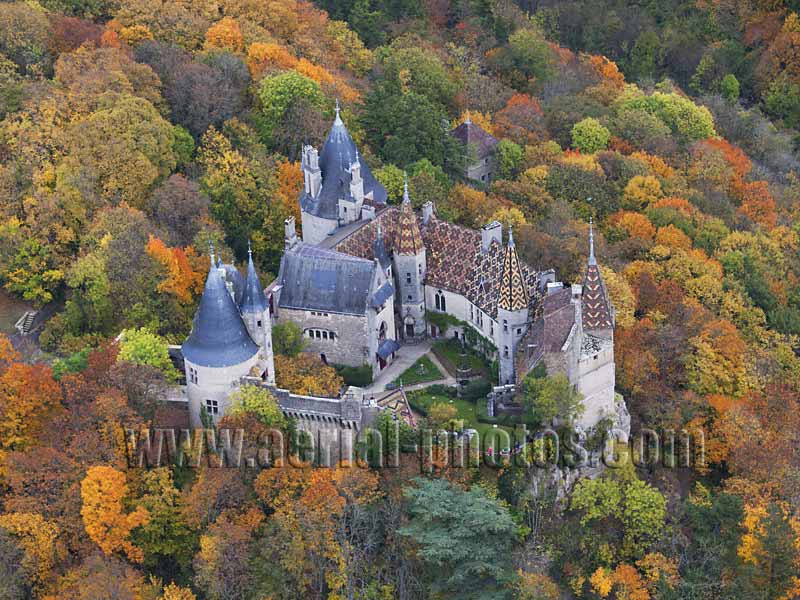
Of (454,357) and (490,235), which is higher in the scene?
(490,235)

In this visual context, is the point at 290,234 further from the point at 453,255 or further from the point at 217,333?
the point at 217,333

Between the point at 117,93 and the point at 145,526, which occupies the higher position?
the point at 117,93

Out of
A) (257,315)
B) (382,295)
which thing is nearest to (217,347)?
(257,315)

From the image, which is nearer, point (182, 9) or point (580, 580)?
point (580, 580)

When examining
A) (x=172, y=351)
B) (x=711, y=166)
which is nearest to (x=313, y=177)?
(x=172, y=351)

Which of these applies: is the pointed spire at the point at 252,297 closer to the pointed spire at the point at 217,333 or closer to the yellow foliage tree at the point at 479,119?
the pointed spire at the point at 217,333

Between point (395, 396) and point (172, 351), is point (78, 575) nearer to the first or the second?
point (172, 351)

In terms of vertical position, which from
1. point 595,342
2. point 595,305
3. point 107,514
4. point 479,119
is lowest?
point 107,514
